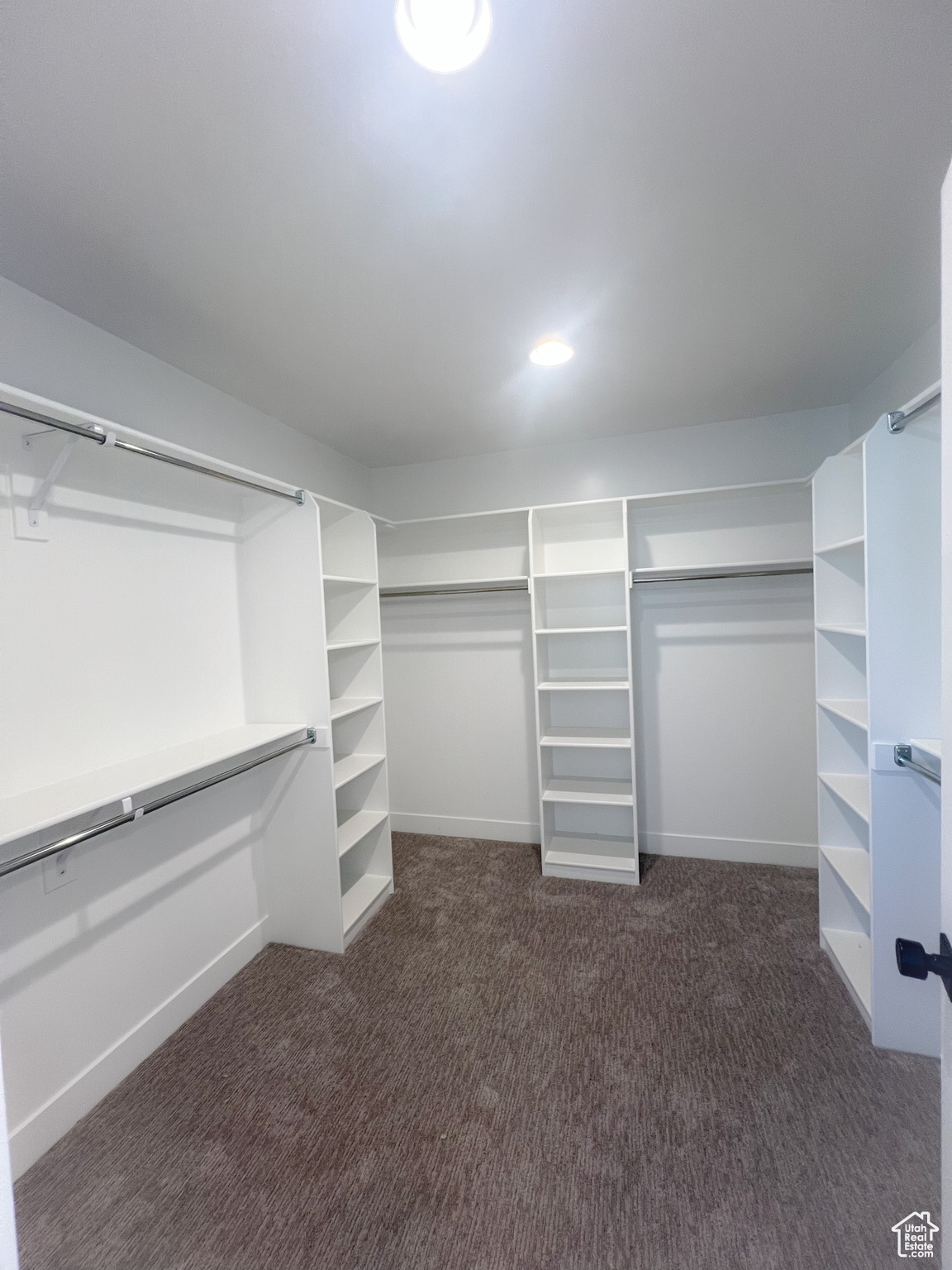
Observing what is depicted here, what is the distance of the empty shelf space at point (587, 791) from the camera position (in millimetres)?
3043

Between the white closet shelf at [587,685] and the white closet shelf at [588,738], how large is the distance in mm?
267

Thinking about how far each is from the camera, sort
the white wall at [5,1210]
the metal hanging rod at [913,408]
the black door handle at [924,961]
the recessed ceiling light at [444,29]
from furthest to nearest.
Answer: the metal hanging rod at [913,408], the recessed ceiling light at [444,29], the black door handle at [924,961], the white wall at [5,1210]

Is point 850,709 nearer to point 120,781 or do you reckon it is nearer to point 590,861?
point 590,861

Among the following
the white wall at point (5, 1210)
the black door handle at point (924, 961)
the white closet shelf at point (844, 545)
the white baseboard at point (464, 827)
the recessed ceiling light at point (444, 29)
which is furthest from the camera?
the white baseboard at point (464, 827)

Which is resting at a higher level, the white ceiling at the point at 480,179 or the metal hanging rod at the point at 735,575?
the white ceiling at the point at 480,179

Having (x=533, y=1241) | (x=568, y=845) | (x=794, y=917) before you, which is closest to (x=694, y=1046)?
(x=533, y=1241)

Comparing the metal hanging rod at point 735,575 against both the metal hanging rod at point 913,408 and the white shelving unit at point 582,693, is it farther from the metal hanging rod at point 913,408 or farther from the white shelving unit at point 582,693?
the metal hanging rod at point 913,408

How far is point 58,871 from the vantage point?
1666 mm

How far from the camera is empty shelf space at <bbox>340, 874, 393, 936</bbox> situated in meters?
2.62

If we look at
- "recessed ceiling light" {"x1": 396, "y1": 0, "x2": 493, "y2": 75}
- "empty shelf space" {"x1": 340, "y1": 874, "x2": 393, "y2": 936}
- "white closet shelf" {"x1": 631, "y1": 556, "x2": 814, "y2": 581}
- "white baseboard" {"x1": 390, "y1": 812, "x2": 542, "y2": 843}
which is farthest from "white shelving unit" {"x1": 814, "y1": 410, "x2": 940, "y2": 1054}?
"empty shelf space" {"x1": 340, "y1": 874, "x2": 393, "y2": 936}

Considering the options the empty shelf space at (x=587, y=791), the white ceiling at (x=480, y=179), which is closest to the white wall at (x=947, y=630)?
the white ceiling at (x=480, y=179)

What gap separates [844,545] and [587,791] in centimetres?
181

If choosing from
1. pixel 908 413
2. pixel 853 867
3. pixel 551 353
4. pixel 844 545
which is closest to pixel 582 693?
pixel 853 867

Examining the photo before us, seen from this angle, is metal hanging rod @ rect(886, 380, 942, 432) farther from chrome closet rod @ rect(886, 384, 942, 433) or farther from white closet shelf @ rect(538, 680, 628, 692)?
white closet shelf @ rect(538, 680, 628, 692)
